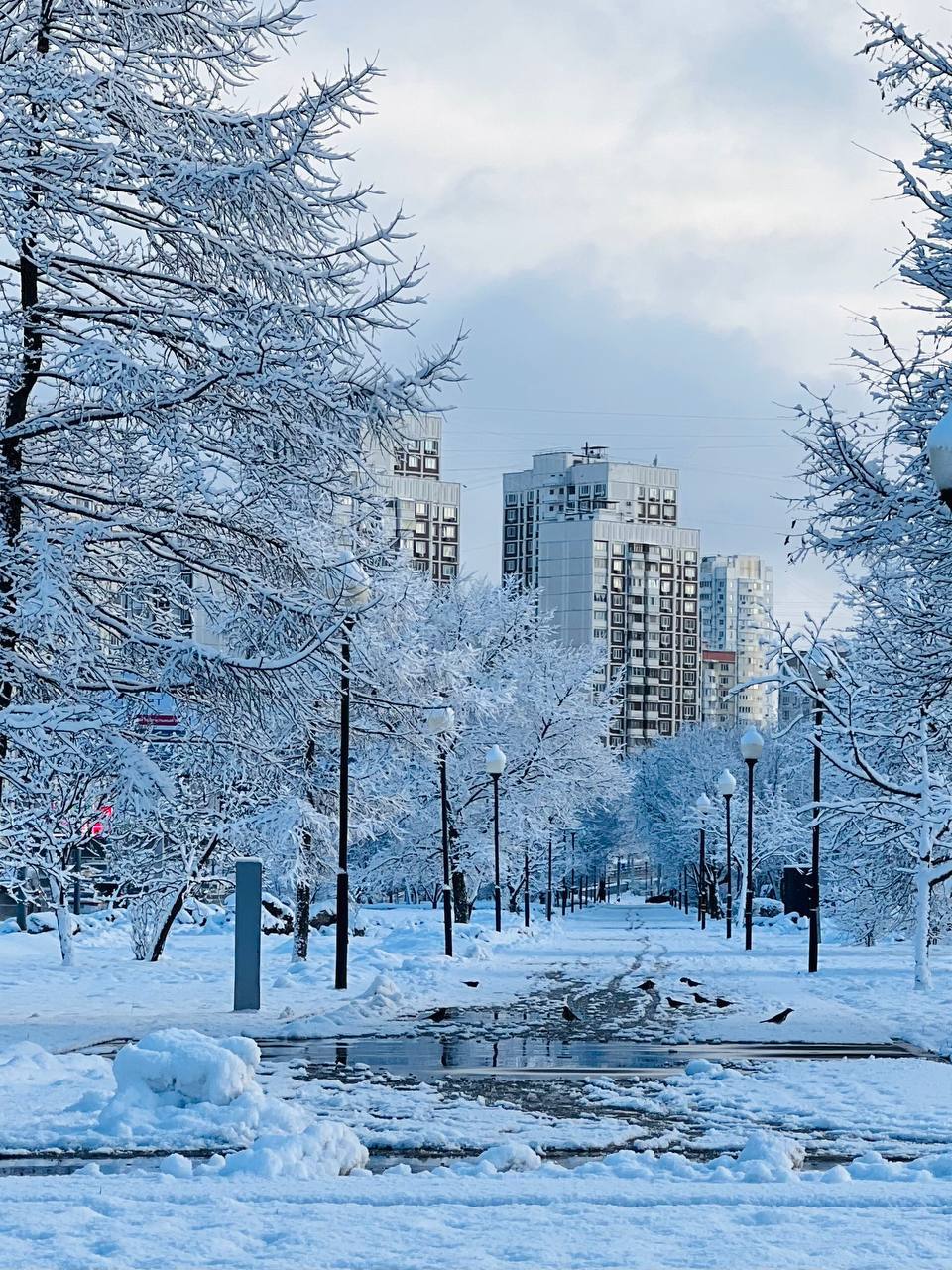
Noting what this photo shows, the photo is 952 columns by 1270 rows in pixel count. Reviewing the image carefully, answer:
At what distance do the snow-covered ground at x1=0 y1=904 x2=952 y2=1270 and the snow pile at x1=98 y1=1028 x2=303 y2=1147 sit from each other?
2 cm

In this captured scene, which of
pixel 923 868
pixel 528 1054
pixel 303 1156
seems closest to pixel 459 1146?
pixel 303 1156

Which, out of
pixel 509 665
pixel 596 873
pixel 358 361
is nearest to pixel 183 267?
pixel 358 361

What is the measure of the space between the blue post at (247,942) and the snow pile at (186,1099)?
22.4 ft

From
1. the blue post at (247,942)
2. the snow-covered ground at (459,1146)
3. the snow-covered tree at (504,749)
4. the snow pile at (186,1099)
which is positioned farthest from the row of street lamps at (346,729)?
the snow-covered tree at (504,749)

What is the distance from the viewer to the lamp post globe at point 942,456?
307 inches

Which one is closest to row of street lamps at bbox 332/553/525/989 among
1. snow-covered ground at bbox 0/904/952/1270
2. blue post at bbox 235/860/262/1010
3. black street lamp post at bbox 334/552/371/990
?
black street lamp post at bbox 334/552/371/990

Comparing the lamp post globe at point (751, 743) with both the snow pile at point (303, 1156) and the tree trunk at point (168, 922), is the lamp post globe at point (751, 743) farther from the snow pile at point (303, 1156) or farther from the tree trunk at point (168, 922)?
the snow pile at point (303, 1156)

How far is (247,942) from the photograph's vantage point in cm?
1700

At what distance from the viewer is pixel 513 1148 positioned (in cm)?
814

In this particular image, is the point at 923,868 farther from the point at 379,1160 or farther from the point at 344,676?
the point at 379,1160

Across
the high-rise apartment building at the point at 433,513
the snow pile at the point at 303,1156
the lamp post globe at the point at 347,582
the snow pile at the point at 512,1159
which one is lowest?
the snow pile at the point at 512,1159

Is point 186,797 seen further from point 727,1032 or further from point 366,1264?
point 366,1264

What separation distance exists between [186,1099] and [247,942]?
24.6 ft

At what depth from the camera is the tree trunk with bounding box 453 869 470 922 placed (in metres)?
43.1
